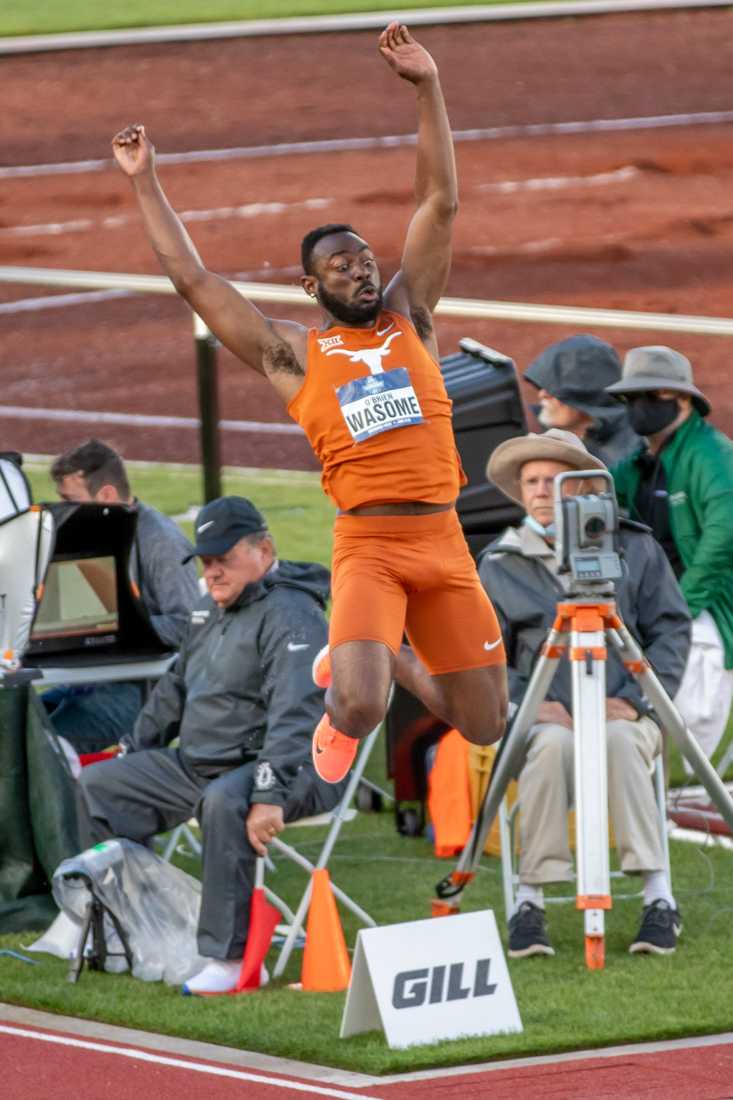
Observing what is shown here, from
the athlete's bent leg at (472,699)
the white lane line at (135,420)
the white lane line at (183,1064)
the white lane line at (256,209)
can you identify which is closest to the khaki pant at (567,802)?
the athlete's bent leg at (472,699)

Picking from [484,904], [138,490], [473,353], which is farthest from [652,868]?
[138,490]

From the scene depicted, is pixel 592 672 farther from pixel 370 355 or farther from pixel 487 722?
pixel 370 355

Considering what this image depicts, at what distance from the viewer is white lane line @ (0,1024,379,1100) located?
5668 millimetres

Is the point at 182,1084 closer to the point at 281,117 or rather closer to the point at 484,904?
the point at 484,904

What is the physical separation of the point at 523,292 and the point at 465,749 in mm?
11569

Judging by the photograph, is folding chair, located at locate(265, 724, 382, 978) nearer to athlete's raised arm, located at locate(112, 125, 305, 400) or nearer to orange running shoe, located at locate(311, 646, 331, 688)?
orange running shoe, located at locate(311, 646, 331, 688)

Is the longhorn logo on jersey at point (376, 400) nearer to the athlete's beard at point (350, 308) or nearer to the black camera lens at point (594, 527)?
the athlete's beard at point (350, 308)

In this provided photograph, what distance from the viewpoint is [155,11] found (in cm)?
2722

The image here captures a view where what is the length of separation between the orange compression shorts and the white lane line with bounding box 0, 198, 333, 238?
50.5ft

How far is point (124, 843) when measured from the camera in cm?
721

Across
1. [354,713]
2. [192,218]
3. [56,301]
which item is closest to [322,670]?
[354,713]

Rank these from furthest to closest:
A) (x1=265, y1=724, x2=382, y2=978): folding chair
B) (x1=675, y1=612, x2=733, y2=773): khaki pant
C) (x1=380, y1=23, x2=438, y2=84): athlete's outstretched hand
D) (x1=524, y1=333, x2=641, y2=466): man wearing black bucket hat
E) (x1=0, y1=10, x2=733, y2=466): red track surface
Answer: (x1=0, y1=10, x2=733, y2=466): red track surface → (x1=524, y1=333, x2=641, y2=466): man wearing black bucket hat → (x1=675, y1=612, x2=733, y2=773): khaki pant → (x1=265, y1=724, x2=382, y2=978): folding chair → (x1=380, y1=23, x2=438, y2=84): athlete's outstretched hand

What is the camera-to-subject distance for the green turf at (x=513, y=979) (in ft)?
19.8

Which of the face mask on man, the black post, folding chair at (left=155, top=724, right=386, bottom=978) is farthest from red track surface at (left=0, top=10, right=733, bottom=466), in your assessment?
folding chair at (left=155, top=724, right=386, bottom=978)
